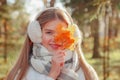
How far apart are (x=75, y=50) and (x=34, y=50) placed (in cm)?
30

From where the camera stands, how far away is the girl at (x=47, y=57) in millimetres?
2965

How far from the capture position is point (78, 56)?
10.2 ft

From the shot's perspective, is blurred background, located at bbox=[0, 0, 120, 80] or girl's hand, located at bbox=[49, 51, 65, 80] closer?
girl's hand, located at bbox=[49, 51, 65, 80]

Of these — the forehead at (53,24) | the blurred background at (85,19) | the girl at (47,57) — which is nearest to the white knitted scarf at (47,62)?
the girl at (47,57)

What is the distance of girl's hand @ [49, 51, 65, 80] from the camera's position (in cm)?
289

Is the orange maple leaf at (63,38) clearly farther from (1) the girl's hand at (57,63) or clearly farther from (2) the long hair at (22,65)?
(2) the long hair at (22,65)

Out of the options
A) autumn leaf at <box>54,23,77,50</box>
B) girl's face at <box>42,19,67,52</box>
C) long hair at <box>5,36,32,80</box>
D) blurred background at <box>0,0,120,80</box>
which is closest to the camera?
autumn leaf at <box>54,23,77,50</box>

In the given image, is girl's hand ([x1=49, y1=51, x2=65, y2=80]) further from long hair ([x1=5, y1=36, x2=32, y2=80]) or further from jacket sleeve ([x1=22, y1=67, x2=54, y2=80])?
long hair ([x1=5, y1=36, x2=32, y2=80])

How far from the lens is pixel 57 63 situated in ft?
9.59

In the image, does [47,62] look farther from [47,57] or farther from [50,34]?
[50,34]

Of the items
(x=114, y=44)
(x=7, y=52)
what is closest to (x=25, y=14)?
(x=7, y=52)

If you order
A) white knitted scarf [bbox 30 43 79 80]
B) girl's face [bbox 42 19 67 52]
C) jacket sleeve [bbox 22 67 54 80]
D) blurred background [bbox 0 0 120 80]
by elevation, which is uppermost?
girl's face [bbox 42 19 67 52]

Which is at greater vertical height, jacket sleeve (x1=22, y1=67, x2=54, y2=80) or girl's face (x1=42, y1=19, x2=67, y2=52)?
girl's face (x1=42, y1=19, x2=67, y2=52)

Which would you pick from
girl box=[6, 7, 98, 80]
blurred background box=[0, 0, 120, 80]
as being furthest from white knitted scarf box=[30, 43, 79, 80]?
blurred background box=[0, 0, 120, 80]
